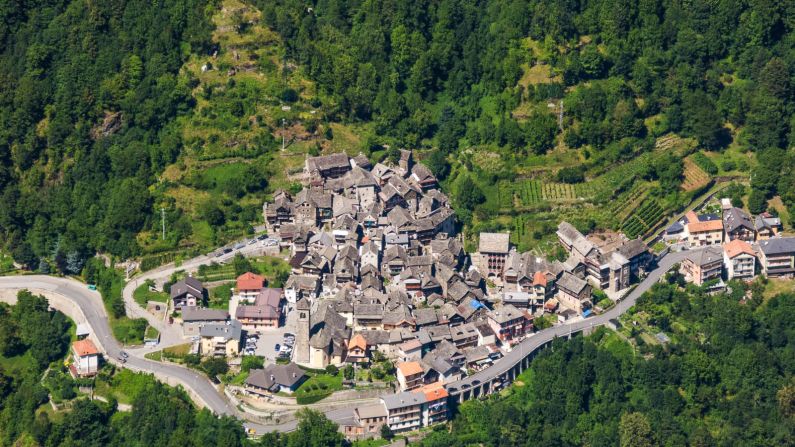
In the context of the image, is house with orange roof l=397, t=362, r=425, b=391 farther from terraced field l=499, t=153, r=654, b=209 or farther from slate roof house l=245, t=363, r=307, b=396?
terraced field l=499, t=153, r=654, b=209

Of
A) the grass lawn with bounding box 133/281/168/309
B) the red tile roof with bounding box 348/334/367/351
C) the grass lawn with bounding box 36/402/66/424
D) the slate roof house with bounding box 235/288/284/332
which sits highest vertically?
the grass lawn with bounding box 133/281/168/309

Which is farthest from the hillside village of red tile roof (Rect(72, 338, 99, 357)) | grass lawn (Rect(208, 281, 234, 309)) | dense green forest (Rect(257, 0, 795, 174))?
dense green forest (Rect(257, 0, 795, 174))

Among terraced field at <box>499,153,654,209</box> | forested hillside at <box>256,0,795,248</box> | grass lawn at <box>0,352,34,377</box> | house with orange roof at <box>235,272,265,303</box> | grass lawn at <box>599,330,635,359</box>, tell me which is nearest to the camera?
grass lawn at <box>599,330,635,359</box>

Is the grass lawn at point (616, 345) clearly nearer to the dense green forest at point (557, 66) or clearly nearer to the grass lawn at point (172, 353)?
the dense green forest at point (557, 66)

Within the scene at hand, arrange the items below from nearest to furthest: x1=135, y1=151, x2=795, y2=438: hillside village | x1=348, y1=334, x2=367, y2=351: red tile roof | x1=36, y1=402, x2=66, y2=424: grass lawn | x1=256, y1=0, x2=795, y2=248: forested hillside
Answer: x1=135, y1=151, x2=795, y2=438: hillside village < x1=348, y1=334, x2=367, y2=351: red tile roof < x1=36, y1=402, x2=66, y2=424: grass lawn < x1=256, y1=0, x2=795, y2=248: forested hillside

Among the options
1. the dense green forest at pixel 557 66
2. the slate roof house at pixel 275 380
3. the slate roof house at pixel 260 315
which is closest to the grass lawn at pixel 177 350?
the slate roof house at pixel 260 315

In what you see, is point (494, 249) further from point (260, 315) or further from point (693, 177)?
point (260, 315)

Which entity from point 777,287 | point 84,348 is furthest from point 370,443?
point 777,287

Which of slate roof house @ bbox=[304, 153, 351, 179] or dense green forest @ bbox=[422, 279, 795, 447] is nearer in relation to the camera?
dense green forest @ bbox=[422, 279, 795, 447]
